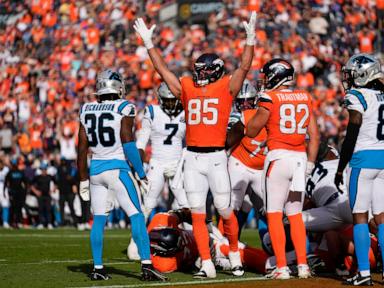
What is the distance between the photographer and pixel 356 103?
8359 millimetres

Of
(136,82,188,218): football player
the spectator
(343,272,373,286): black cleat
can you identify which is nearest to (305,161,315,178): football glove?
(343,272,373,286): black cleat

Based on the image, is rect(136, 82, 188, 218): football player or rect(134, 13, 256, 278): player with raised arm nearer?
rect(134, 13, 256, 278): player with raised arm

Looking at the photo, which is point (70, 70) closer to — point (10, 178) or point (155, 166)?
point (10, 178)

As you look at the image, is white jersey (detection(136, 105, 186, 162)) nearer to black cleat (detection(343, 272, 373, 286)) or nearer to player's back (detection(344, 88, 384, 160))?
player's back (detection(344, 88, 384, 160))

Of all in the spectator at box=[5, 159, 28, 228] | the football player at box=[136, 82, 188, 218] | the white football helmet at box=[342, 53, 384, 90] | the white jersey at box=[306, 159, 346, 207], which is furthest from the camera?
the spectator at box=[5, 159, 28, 228]

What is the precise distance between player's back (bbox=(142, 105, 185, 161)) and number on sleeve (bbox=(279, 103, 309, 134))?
3373mm

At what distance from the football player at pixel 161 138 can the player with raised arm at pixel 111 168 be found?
284 centimetres

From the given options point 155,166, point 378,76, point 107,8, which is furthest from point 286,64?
point 107,8

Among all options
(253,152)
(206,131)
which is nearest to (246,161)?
(253,152)

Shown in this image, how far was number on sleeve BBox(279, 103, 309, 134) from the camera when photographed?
29.5ft

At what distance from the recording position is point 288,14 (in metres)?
24.8

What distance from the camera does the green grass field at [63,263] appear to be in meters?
8.93

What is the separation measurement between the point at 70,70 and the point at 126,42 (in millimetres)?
1755

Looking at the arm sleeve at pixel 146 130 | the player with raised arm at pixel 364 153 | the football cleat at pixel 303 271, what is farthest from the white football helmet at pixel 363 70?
the arm sleeve at pixel 146 130
